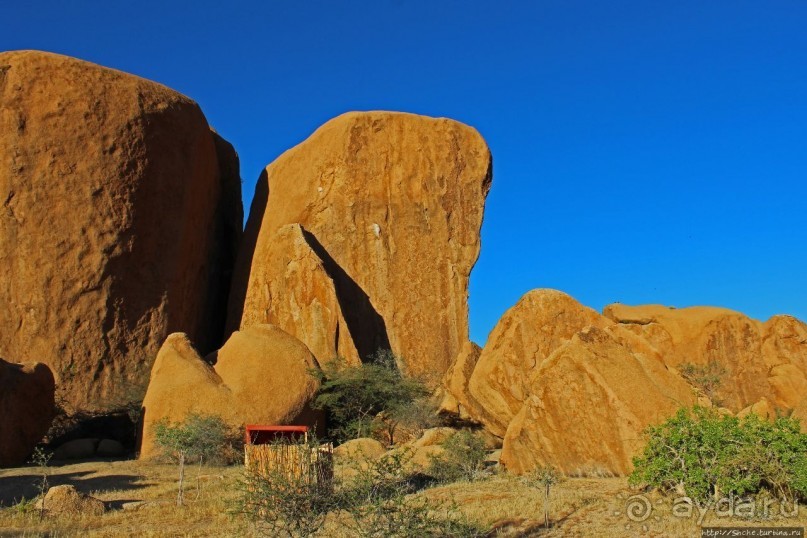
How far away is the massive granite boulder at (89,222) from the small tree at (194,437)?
599 cm

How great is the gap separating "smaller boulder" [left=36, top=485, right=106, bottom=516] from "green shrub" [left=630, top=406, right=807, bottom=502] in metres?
6.74

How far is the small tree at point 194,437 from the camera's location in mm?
13750

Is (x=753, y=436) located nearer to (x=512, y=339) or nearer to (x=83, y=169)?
(x=512, y=339)

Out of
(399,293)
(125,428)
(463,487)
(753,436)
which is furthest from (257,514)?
(399,293)

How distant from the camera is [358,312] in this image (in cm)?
2834

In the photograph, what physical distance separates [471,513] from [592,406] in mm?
3459

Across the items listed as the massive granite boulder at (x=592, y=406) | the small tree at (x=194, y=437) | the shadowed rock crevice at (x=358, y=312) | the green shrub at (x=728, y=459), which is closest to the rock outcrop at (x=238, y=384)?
the small tree at (x=194, y=437)

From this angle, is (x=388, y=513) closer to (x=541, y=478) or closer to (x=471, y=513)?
(x=471, y=513)

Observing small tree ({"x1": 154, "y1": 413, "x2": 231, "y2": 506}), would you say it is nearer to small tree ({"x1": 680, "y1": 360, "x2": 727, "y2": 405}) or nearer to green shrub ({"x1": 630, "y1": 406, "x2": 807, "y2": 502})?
green shrub ({"x1": 630, "y1": 406, "x2": 807, "y2": 502})

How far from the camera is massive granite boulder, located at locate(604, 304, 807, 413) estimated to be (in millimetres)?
21594

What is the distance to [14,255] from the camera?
75.0 ft

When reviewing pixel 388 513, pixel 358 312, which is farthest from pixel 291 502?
pixel 358 312

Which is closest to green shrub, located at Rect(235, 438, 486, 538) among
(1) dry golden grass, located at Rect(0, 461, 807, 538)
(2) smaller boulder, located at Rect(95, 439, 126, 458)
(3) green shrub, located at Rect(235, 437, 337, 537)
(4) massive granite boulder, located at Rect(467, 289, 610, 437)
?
(3) green shrub, located at Rect(235, 437, 337, 537)

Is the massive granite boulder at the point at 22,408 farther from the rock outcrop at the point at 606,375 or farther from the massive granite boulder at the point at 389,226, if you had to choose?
the massive granite boulder at the point at 389,226
